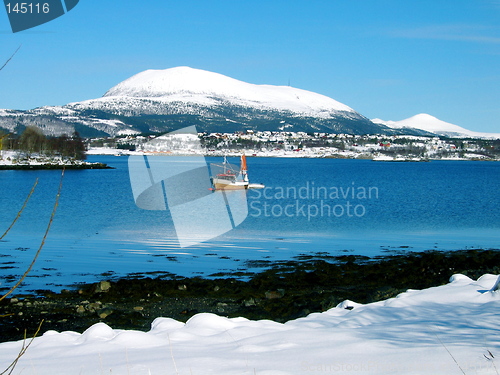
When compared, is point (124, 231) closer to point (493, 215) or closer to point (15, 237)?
point (15, 237)

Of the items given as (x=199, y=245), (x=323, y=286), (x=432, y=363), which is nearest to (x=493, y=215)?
(x=199, y=245)

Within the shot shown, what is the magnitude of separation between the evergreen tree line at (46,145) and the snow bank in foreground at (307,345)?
81.4m

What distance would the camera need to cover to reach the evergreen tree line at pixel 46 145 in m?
84.4

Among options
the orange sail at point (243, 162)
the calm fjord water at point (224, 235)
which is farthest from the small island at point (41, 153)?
the calm fjord water at point (224, 235)

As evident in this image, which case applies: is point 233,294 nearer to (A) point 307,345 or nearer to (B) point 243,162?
(A) point 307,345

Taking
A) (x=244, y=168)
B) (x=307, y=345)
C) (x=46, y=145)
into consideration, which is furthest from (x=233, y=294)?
(x=46, y=145)

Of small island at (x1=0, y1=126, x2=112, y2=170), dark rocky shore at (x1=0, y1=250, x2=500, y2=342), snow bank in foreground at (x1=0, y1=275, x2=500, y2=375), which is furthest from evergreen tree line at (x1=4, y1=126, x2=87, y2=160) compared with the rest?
snow bank in foreground at (x1=0, y1=275, x2=500, y2=375)

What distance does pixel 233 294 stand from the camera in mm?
10484

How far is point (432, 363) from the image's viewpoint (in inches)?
204

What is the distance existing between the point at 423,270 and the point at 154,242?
9.40m

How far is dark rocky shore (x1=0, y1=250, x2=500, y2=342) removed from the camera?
885 centimetres

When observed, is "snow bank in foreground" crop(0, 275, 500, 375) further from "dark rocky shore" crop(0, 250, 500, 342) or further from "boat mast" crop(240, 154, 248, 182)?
"boat mast" crop(240, 154, 248, 182)

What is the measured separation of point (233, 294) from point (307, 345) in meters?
4.29

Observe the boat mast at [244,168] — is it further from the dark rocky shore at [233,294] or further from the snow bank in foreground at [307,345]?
the snow bank in foreground at [307,345]
